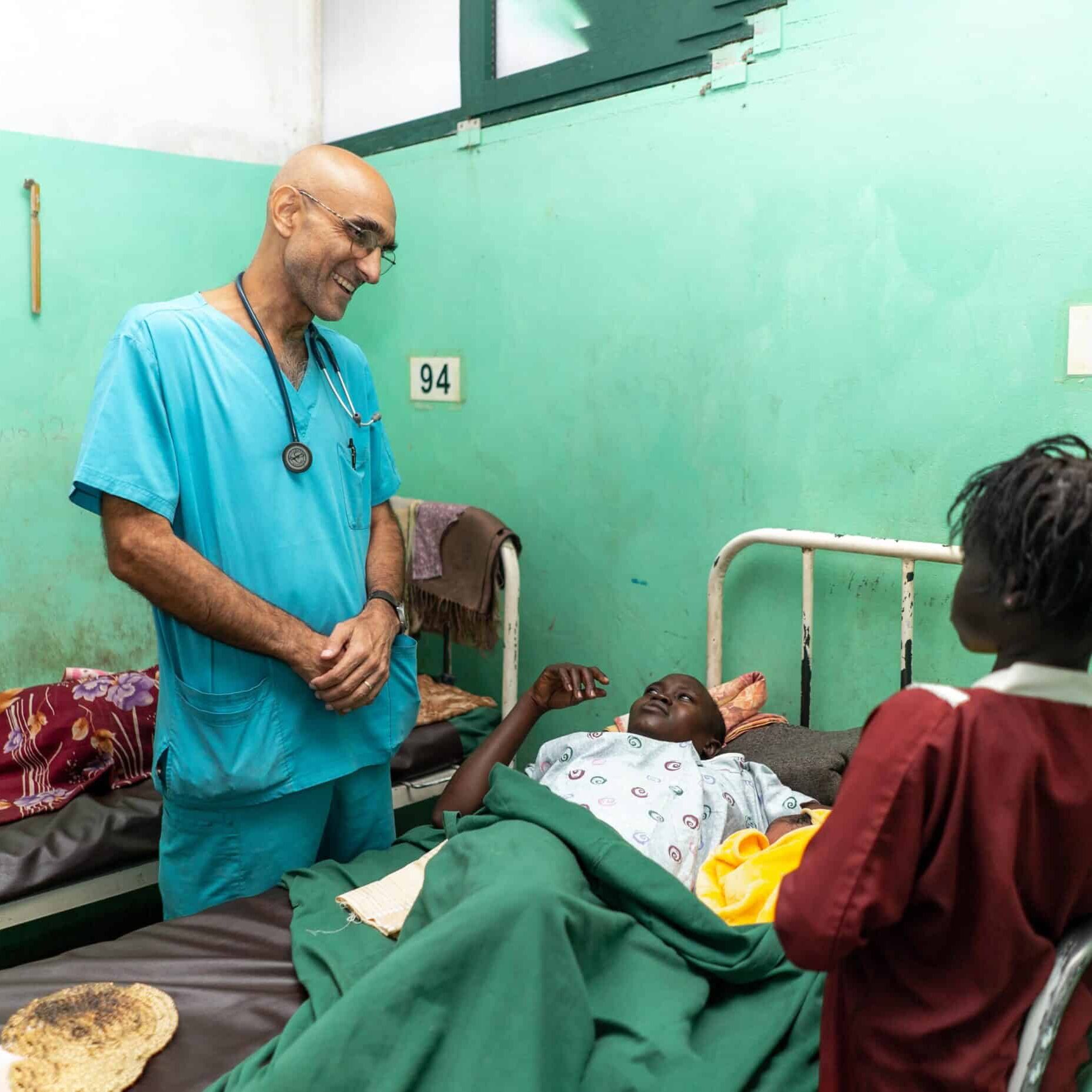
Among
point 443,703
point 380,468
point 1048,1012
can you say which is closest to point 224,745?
point 380,468

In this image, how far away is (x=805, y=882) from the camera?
0.85 metres

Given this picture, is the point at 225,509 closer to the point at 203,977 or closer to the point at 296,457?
the point at 296,457

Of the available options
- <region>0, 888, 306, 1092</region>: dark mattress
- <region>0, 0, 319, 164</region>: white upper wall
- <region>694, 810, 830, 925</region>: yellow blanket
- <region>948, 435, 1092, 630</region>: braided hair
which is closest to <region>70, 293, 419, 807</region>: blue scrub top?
<region>0, 888, 306, 1092</region>: dark mattress

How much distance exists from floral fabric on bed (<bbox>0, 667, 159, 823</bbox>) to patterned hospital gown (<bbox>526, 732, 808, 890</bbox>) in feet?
3.58

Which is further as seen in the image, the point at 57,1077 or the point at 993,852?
the point at 57,1077

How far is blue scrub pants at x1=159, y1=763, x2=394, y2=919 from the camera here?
1.74 metres

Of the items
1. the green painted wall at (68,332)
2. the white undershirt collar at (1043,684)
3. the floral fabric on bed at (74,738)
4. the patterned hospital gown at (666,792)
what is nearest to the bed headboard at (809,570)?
the patterned hospital gown at (666,792)

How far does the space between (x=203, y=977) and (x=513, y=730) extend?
738 millimetres

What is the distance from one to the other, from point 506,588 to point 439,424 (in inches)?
29.4

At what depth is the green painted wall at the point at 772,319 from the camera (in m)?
1.83

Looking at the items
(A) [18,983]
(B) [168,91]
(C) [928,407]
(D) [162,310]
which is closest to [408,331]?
(B) [168,91]

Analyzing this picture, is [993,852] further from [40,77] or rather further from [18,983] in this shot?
[40,77]

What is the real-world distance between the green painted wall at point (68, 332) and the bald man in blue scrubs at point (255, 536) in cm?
142

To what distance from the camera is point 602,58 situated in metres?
2.48
